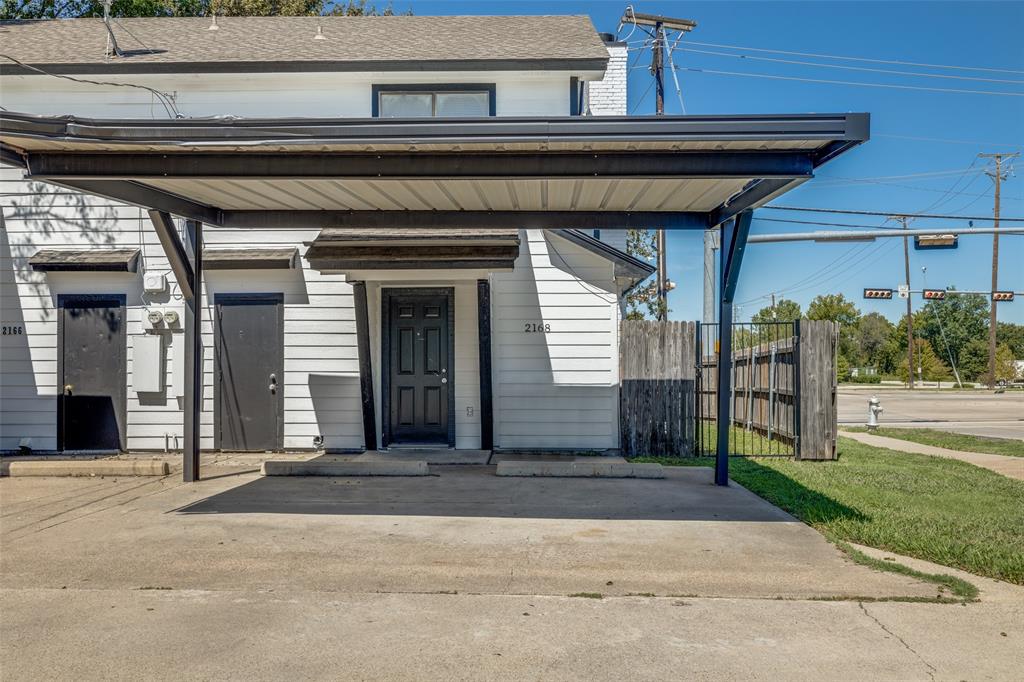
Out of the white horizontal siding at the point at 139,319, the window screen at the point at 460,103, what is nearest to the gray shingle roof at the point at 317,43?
the window screen at the point at 460,103

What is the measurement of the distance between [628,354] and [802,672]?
25.4ft

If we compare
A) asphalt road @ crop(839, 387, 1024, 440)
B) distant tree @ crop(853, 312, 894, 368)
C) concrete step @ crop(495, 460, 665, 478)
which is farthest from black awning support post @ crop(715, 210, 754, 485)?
distant tree @ crop(853, 312, 894, 368)

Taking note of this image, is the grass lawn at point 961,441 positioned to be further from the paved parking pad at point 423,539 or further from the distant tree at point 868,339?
the distant tree at point 868,339

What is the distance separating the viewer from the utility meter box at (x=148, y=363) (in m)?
11.1

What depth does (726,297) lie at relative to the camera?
849 centimetres

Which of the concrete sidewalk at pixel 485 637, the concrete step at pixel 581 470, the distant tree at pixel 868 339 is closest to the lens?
the concrete sidewalk at pixel 485 637

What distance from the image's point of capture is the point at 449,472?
986 cm

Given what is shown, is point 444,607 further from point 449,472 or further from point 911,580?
point 449,472

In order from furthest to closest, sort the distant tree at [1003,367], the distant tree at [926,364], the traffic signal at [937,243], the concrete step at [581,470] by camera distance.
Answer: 1. the distant tree at [926,364]
2. the distant tree at [1003,367]
3. the traffic signal at [937,243]
4. the concrete step at [581,470]

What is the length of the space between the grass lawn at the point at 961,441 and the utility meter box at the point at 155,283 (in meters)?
12.8


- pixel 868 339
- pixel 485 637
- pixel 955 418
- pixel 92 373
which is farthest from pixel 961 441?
pixel 868 339

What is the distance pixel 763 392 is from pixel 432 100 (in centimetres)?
733

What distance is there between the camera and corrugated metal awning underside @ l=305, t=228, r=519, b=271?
32.5 feet

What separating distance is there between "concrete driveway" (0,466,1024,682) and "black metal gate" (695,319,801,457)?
3784 millimetres
